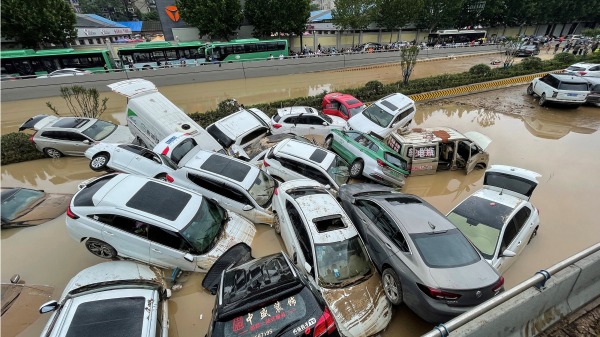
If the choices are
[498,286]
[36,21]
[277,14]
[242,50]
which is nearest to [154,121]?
[498,286]

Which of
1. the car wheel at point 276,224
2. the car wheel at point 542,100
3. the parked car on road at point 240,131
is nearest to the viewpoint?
the car wheel at point 276,224

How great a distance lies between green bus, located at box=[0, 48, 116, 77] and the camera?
808 inches

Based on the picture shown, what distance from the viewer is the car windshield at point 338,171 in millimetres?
7402

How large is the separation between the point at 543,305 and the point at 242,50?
92.7 ft

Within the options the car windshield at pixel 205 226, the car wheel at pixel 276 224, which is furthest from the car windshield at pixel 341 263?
the car windshield at pixel 205 226

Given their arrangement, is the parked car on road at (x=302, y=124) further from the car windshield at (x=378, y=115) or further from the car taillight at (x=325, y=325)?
the car taillight at (x=325, y=325)

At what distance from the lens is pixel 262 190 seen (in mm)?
6770

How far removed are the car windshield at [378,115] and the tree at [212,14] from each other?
27.1m

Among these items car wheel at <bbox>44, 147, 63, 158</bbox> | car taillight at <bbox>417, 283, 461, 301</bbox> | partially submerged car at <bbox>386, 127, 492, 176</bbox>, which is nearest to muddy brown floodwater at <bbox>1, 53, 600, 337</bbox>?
car wheel at <bbox>44, 147, 63, 158</bbox>

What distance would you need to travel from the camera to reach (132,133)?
992cm

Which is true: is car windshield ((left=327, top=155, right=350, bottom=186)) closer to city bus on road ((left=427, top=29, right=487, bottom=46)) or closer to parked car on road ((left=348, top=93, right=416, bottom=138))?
parked car on road ((left=348, top=93, right=416, bottom=138))

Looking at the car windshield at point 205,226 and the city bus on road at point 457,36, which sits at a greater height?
the city bus on road at point 457,36

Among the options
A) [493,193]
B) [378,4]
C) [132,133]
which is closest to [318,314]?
[493,193]

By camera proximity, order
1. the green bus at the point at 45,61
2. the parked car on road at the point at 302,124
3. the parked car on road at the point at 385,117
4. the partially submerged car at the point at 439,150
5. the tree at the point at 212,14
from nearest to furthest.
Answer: the partially submerged car at the point at 439,150 < the parked car on road at the point at 385,117 < the parked car on road at the point at 302,124 < the green bus at the point at 45,61 < the tree at the point at 212,14
